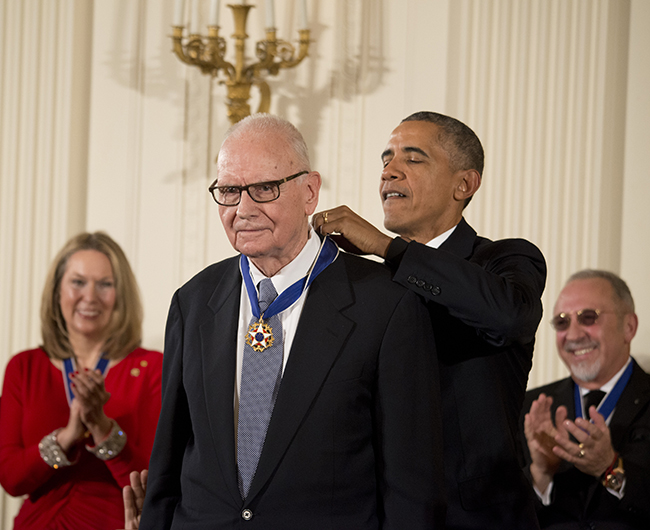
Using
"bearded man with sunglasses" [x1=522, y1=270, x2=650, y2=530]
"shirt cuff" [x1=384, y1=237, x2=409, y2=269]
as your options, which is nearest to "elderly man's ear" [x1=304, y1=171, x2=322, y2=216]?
"shirt cuff" [x1=384, y1=237, x2=409, y2=269]

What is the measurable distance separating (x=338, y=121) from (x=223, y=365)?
9.49 ft

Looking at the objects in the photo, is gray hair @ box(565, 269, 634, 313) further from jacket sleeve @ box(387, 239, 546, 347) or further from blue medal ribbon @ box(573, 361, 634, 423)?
jacket sleeve @ box(387, 239, 546, 347)

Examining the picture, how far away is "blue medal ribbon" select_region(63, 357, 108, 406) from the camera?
12.1 ft

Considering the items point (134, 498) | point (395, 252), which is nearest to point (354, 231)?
point (395, 252)

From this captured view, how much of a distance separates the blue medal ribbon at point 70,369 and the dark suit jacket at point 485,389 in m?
2.09

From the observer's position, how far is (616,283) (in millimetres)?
3807

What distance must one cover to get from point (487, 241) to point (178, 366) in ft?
3.45

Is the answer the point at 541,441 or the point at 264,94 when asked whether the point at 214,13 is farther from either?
the point at 541,441

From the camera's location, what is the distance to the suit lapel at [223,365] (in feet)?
6.03

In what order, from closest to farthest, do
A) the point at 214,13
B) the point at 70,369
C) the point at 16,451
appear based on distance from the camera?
the point at 16,451, the point at 70,369, the point at 214,13

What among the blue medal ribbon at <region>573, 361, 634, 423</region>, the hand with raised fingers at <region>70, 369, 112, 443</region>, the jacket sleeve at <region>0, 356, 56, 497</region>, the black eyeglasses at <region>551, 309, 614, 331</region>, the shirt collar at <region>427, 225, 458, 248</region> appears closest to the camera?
the shirt collar at <region>427, 225, 458, 248</region>

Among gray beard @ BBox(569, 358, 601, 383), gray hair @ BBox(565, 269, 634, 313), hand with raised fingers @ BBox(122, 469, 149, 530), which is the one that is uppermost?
gray hair @ BBox(565, 269, 634, 313)

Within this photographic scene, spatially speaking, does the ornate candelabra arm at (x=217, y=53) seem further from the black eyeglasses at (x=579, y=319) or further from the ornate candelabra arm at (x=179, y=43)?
the black eyeglasses at (x=579, y=319)

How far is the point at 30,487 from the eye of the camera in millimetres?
3451
